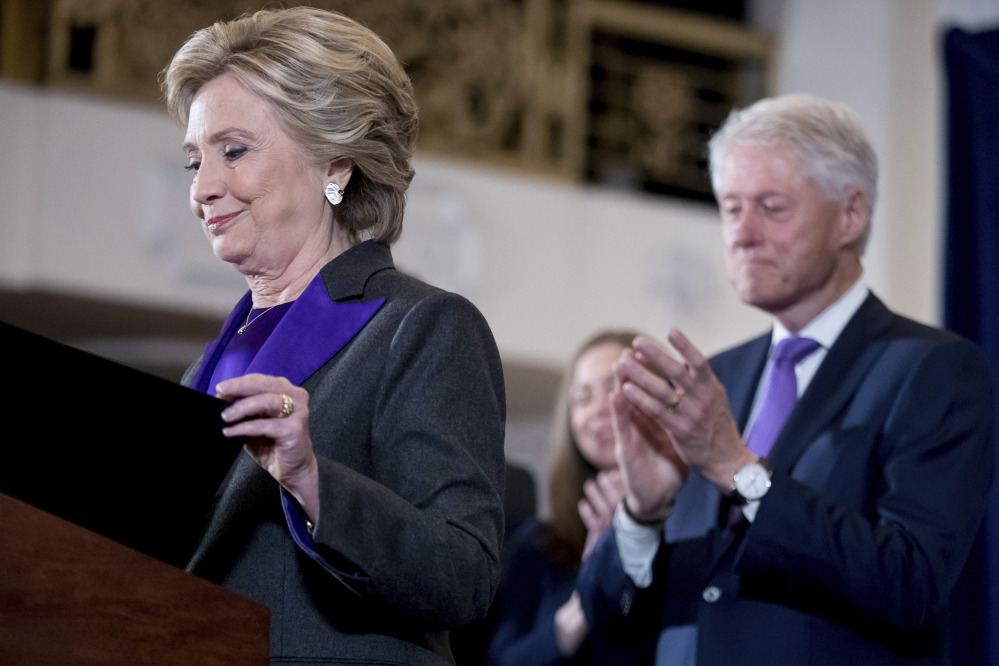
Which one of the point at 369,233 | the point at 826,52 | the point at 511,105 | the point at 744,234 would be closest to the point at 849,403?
the point at 744,234

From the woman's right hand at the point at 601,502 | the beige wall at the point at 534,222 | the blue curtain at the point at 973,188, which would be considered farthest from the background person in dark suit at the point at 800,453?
the beige wall at the point at 534,222

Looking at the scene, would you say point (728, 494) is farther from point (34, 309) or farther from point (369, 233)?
point (34, 309)

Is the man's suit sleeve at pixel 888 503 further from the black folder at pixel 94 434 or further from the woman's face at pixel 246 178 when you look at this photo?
the black folder at pixel 94 434

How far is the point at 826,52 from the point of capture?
27.2ft

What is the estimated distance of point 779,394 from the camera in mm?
2527

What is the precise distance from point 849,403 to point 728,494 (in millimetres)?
321

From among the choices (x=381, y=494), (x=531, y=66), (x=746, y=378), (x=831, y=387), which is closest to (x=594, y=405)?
(x=746, y=378)

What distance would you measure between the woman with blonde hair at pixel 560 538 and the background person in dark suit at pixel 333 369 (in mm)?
1807

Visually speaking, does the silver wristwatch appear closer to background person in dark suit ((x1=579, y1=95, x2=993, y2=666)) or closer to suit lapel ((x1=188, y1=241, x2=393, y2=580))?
background person in dark suit ((x1=579, y1=95, x2=993, y2=666))

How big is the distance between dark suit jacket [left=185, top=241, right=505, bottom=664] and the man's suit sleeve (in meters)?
0.74

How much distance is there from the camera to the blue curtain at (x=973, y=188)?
466 centimetres

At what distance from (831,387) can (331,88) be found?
44.7 inches

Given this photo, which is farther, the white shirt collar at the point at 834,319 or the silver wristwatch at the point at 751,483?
the white shirt collar at the point at 834,319

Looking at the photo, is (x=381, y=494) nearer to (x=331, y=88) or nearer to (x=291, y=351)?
(x=291, y=351)
